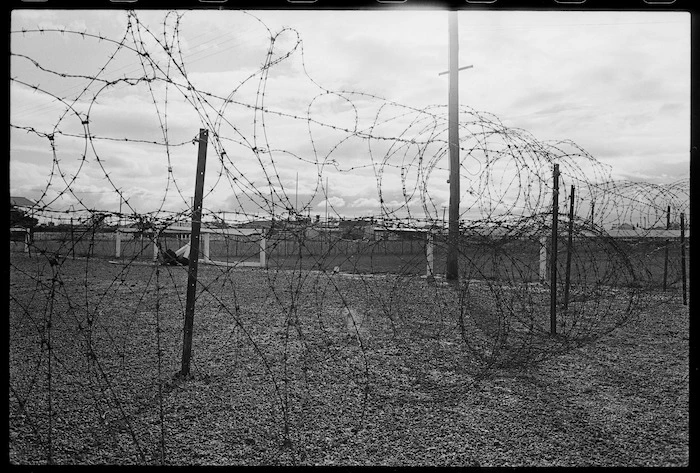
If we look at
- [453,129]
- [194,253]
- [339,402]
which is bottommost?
[339,402]

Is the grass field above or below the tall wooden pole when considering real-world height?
below

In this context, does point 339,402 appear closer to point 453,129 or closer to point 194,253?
point 194,253

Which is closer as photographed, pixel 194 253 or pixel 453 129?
pixel 194 253

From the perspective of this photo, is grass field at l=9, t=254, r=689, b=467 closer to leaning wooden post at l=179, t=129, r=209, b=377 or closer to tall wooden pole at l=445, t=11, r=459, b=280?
leaning wooden post at l=179, t=129, r=209, b=377

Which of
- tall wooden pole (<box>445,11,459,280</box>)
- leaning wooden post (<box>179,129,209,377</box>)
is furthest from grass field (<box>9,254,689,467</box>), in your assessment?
tall wooden pole (<box>445,11,459,280</box>)

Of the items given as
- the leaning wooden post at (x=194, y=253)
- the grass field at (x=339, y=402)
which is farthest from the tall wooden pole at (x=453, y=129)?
the leaning wooden post at (x=194, y=253)

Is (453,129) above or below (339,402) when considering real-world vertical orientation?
above

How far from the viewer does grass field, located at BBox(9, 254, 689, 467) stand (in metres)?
3.34

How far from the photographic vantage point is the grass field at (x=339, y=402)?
3340mm

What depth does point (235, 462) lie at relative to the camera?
3.21 metres

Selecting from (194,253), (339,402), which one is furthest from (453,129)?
(339,402)

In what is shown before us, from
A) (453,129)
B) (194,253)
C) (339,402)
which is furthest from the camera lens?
(453,129)

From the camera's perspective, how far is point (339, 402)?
4.01 metres

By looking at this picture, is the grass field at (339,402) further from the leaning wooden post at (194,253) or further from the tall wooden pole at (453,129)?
the tall wooden pole at (453,129)
